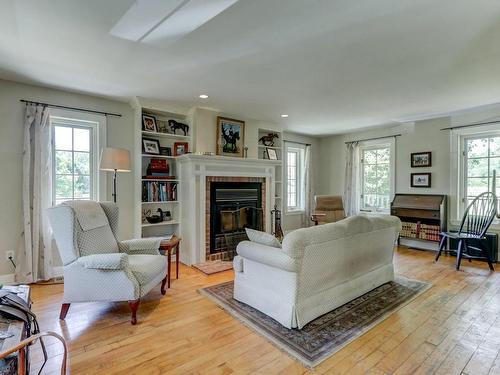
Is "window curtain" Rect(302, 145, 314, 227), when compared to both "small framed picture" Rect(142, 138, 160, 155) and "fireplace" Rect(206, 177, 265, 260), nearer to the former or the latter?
"fireplace" Rect(206, 177, 265, 260)

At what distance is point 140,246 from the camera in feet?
9.83

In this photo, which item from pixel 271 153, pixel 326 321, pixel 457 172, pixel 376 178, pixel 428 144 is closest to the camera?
pixel 326 321

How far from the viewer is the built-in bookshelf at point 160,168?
405 centimetres

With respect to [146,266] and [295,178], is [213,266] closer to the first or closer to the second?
[146,266]

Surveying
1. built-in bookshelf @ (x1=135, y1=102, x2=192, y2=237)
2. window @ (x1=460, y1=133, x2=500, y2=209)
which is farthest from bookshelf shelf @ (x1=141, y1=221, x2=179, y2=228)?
window @ (x1=460, y1=133, x2=500, y2=209)

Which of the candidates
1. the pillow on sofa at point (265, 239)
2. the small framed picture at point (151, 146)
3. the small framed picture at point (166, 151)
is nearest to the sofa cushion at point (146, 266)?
the pillow on sofa at point (265, 239)

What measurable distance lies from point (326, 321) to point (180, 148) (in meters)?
3.19

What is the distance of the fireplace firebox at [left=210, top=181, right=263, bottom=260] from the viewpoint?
14.5ft

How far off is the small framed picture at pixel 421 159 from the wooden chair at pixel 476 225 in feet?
3.25

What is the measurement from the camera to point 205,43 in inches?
91.4

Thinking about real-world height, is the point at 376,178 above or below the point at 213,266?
above

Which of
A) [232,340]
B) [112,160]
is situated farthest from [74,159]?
[232,340]

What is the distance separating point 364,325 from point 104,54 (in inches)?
130

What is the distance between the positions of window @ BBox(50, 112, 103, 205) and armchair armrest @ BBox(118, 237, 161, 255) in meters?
1.24
